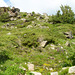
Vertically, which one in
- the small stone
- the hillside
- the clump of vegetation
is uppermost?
the clump of vegetation

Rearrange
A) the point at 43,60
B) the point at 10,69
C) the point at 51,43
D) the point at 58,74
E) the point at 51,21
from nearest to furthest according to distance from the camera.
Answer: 1. the point at 58,74
2. the point at 10,69
3. the point at 43,60
4. the point at 51,43
5. the point at 51,21

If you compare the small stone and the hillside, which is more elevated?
the small stone

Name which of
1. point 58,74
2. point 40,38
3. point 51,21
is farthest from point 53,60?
point 51,21

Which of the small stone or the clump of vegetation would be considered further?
the clump of vegetation

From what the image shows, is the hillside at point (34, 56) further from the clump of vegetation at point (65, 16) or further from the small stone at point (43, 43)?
the clump of vegetation at point (65, 16)

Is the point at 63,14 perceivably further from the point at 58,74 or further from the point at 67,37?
the point at 58,74

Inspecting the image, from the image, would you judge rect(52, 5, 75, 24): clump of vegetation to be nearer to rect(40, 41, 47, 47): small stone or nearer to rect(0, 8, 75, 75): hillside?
rect(0, 8, 75, 75): hillside

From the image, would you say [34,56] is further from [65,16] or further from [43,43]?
[65,16]

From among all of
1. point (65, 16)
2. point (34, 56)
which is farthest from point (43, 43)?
point (65, 16)

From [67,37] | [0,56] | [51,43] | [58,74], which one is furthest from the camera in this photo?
[67,37]

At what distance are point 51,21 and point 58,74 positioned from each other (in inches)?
897

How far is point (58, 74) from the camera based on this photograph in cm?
614

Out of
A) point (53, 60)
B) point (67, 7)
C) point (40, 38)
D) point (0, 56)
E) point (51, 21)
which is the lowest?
point (53, 60)

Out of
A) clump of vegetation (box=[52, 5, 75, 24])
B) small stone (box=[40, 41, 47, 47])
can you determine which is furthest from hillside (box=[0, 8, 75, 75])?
clump of vegetation (box=[52, 5, 75, 24])
